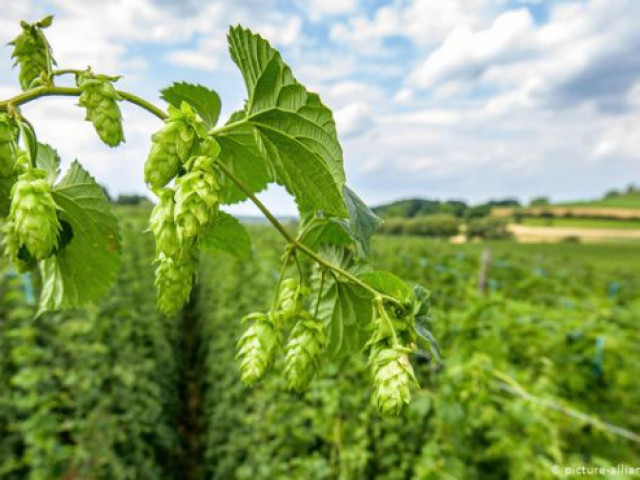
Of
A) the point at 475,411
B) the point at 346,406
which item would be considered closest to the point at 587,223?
the point at 346,406

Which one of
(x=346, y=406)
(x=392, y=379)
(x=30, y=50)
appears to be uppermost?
(x=30, y=50)

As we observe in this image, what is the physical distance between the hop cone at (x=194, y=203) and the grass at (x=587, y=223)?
22.8 meters

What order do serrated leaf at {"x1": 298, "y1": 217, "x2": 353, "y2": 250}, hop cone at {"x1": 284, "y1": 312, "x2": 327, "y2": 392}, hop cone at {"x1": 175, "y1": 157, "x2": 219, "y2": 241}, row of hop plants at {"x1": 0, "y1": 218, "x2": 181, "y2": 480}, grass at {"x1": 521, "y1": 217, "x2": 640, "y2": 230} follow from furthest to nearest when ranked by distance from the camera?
grass at {"x1": 521, "y1": 217, "x2": 640, "y2": 230} → row of hop plants at {"x1": 0, "y1": 218, "x2": 181, "y2": 480} → serrated leaf at {"x1": 298, "y1": 217, "x2": 353, "y2": 250} → hop cone at {"x1": 284, "y1": 312, "x2": 327, "y2": 392} → hop cone at {"x1": 175, "y1": 157, "x2": 219, "y2": 241}

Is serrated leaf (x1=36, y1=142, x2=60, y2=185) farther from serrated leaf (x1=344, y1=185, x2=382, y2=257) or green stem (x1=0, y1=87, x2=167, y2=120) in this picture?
serrated leaf (x1=344, y1=185, x2=382, y2=257)

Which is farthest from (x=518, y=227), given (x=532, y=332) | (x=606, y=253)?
(x=532, y=332)

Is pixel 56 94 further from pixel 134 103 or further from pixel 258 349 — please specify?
pixel 258 349

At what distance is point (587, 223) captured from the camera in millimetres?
22750

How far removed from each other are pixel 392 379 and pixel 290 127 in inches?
13.3

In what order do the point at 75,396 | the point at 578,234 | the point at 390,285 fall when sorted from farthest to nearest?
the point at 578,234 < the point at 75,396 < the point at 390,285

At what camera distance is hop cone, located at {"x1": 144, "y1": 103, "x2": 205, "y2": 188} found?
24.3 inches

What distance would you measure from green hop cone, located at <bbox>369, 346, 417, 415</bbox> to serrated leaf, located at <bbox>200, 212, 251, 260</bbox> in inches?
14.5

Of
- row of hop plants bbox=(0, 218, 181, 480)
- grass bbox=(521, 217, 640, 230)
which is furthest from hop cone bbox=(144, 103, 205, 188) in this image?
grass bbox=(521, 217, 640, 230)

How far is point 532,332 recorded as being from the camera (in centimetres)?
458

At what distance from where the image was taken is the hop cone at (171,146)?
0.62 metres
